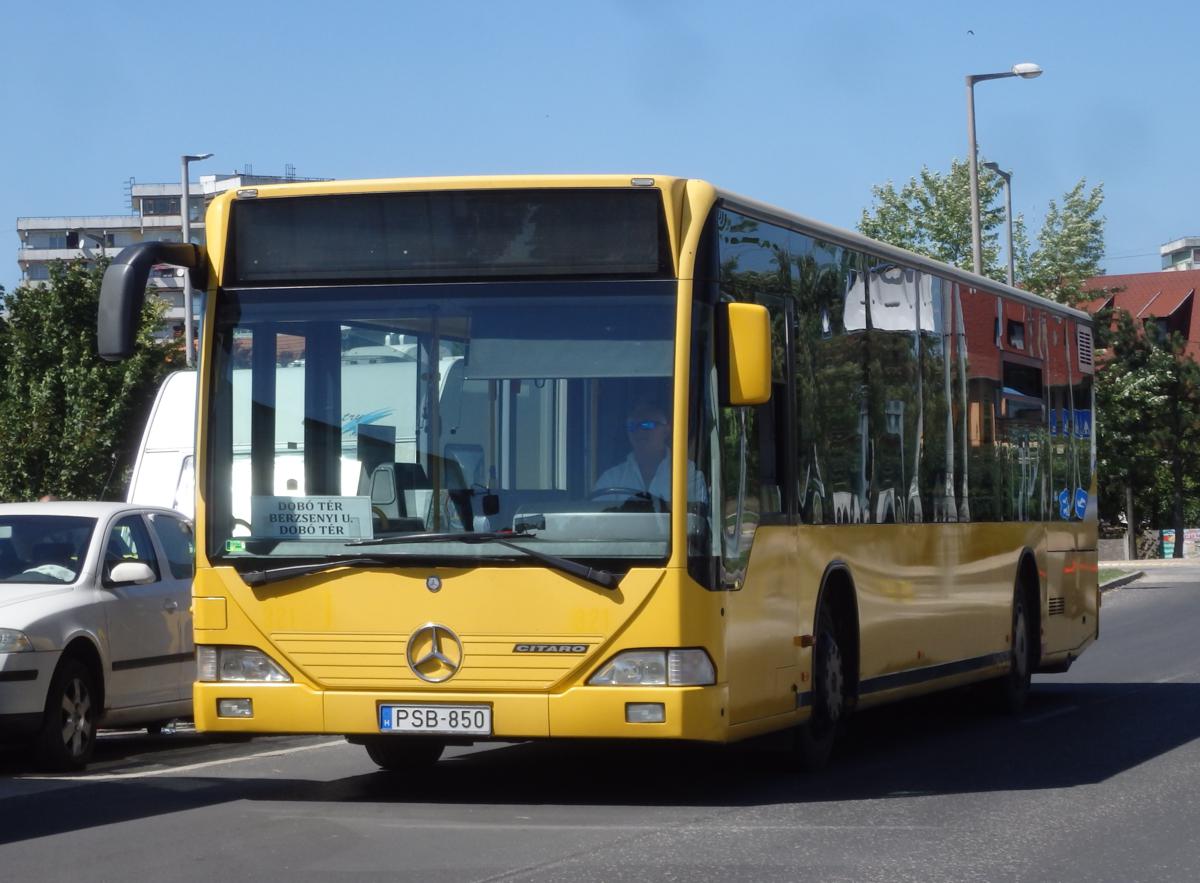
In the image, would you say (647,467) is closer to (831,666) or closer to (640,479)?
(640,479)

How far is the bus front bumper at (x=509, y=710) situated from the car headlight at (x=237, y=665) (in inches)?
1.9

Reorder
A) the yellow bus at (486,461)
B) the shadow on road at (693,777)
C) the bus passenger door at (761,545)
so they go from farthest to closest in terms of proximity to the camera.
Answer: the shadow on road at (693,777) → the bus passenger door at (761,545) → the yellow bus at (486,461)

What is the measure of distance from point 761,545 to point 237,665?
2681 mm

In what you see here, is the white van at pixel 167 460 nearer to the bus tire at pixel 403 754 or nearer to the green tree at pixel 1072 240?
the bus tire at pixel 403 754

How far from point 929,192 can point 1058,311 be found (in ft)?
213

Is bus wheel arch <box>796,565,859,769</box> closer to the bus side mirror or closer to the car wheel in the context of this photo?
the bus side mirror

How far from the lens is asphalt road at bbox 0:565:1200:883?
8.57 meters

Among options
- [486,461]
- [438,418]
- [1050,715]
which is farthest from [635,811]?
[1050,715]

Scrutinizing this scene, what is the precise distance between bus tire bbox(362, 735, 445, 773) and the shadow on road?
0.13 m

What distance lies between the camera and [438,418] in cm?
1024

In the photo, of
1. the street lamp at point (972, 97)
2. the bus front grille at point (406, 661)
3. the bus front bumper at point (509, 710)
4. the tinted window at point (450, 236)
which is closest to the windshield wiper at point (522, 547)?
the bus front grille at point (406, 661)

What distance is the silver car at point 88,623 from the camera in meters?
12.4

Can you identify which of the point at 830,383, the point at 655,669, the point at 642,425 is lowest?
the point at 655,669

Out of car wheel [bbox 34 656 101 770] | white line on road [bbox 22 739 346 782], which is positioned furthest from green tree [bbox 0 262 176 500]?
car wheel [bbox 34 656 101 770]
